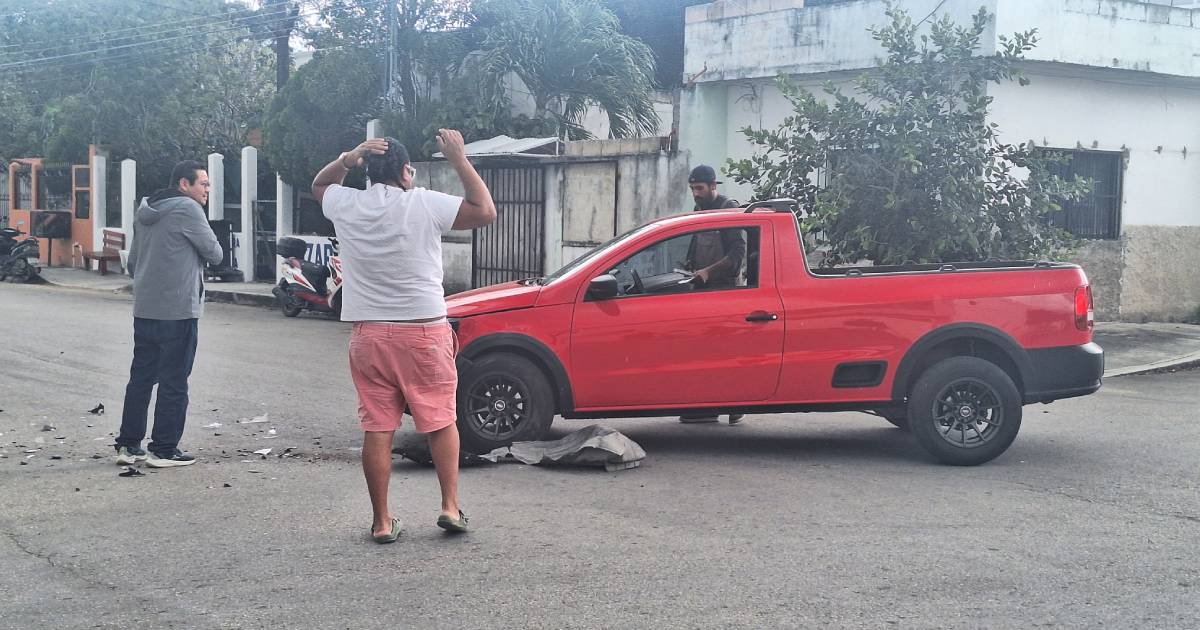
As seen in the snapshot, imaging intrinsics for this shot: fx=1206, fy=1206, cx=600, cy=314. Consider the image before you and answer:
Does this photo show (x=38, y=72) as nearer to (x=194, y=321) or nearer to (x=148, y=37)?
(x=148, y=37)

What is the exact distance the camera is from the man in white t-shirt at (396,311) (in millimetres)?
5496

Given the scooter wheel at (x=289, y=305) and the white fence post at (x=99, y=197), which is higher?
the white fence post at (x=99, y=197)

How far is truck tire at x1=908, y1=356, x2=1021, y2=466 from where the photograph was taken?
24.7 feet

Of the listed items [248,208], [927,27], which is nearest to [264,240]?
[248,208]

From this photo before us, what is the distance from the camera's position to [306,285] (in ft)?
60.5

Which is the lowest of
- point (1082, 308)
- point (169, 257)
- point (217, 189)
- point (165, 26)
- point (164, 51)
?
point (1082, 308)

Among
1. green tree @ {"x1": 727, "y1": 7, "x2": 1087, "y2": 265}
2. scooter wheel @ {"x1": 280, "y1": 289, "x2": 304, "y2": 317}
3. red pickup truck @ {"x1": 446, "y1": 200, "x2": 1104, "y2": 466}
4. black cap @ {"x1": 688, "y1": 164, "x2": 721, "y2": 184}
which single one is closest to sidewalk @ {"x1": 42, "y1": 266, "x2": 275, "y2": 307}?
scooter wheel @ {"x1": 280, "y1": 289, "x2": 304, "y2": 317}

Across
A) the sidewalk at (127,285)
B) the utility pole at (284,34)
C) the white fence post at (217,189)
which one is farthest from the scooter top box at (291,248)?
the utility pole at (284,34)

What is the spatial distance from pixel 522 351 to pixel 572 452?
2.70 feet

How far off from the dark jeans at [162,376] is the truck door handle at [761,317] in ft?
11.3

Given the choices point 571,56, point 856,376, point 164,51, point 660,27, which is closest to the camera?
point 856,376

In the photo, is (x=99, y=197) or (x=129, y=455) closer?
(x=129, y=455)

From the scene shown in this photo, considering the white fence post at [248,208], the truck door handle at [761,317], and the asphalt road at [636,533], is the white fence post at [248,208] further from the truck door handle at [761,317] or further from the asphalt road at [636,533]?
the truck door handle at [761,317]

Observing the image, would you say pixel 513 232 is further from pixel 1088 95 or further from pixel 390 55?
pixel 1088 95
